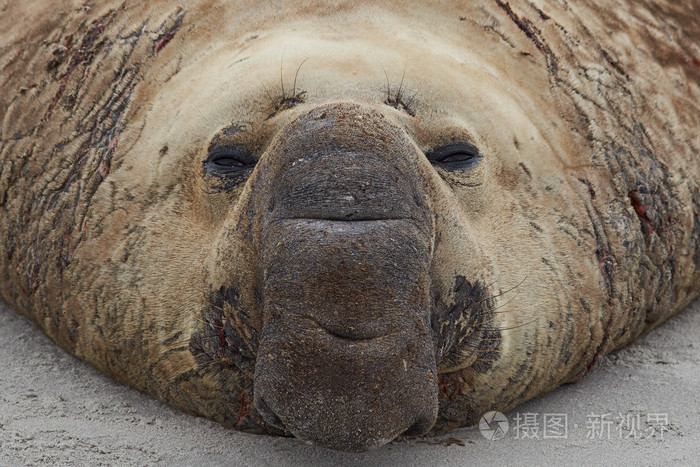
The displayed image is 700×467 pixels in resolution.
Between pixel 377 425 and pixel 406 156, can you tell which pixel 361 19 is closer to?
pixel 406 156

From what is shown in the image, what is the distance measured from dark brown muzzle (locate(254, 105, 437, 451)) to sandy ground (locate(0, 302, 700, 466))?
19.6 inches

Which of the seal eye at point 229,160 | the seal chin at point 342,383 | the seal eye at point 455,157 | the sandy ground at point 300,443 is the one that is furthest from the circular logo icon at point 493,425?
the seal eye at point 229,160

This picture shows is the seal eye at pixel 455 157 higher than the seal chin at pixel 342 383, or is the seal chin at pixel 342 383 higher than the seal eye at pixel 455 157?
the seal eye at pixel 455 157

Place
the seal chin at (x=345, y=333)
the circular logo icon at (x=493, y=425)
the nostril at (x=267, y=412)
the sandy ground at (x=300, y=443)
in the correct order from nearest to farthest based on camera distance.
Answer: the seal chin at (x=345, y=333)
the nostril at (x=267, y=412)
the sandy ground at (x=300, y=443)
the circular logo icon at (x=493, y=425)

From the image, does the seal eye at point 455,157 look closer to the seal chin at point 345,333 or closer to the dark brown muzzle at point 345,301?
the dark brown muzzle at point 345,301

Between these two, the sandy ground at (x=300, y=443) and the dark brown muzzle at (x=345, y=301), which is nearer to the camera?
the dark brown muzzle at (x=345, y=301)

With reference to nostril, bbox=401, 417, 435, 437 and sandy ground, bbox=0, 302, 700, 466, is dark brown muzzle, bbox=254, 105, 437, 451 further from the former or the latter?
sandy ground, bbox=0, 302, 700, 466

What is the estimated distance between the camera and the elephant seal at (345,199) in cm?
251

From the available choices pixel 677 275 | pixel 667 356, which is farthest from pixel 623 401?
pixel 677 275

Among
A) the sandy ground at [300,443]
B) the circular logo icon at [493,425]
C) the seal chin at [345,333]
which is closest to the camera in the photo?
the seal chin at [345,333]

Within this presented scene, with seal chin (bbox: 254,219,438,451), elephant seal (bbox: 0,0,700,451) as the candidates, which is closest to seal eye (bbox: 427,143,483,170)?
elephant seal (bbox: 0,0,700,451)

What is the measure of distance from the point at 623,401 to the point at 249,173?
160cm

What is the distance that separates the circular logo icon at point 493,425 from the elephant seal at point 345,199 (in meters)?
0.07

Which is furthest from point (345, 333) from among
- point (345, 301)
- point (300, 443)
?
point (300, 443)
